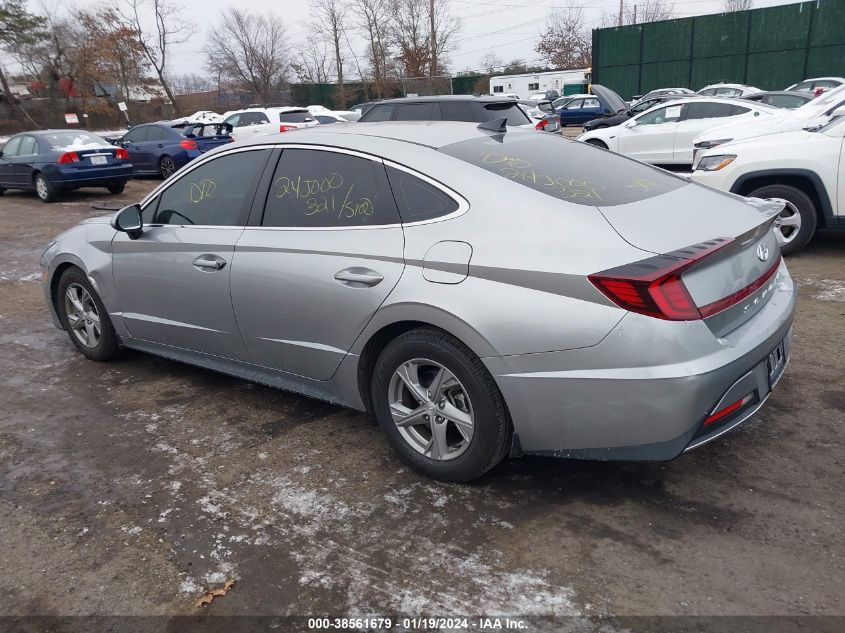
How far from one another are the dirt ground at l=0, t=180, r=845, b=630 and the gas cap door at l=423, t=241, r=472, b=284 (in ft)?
3.29

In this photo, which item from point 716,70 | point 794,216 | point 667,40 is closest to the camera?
point 794,216

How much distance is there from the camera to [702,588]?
2.52m

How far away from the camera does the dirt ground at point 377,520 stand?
2572mm

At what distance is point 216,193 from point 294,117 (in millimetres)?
15275

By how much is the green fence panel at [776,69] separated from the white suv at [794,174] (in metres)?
29.5

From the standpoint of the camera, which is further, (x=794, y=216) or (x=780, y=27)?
(x=780, y=27)

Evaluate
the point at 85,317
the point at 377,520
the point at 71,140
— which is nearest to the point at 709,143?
the point at 85,317

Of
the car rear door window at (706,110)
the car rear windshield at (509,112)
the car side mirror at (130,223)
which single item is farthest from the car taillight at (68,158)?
the car rear door window at (706,110)

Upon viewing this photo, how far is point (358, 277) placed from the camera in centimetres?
334

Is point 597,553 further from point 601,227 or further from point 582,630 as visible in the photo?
point 601,227

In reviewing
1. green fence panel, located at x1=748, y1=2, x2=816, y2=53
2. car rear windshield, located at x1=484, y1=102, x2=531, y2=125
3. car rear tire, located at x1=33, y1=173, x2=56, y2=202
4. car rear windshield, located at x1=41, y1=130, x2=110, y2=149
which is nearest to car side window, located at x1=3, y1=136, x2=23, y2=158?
car rear windshield, located at x1=41, y1=130, x2=110, y2=149

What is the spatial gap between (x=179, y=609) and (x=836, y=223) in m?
6.66

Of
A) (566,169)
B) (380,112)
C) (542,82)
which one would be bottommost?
(542,82)

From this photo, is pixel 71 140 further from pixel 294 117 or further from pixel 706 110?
pixel 706 110
